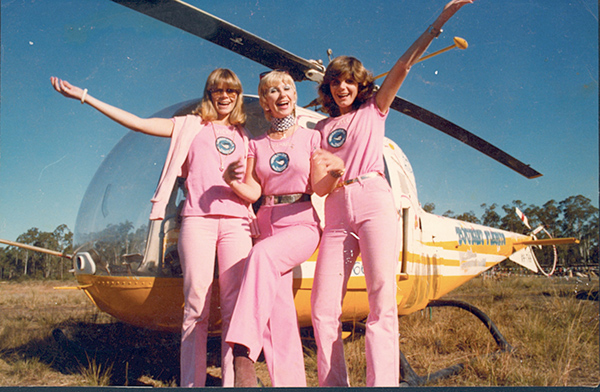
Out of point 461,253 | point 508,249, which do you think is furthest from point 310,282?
point 508,249

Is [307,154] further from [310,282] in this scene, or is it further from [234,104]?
[310,282]

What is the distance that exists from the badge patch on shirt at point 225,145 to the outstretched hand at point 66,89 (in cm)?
70

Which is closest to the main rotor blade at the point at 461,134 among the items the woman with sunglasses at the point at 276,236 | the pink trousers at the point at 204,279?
the woman with sunglasses at the point at 276,236

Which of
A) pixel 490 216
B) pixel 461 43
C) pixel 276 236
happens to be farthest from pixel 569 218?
pixel 276 236

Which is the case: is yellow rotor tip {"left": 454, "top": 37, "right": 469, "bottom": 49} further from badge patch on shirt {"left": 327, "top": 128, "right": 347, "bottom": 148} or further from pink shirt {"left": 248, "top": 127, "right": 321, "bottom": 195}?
pink shirt {"left": 248, "top": 127, "right": 321, "bottom": 195}

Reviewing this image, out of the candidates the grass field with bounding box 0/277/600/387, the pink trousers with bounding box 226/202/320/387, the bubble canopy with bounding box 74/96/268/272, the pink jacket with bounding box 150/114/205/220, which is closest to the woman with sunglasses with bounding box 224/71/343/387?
the pink trousers with bounding box 226/202/320/387

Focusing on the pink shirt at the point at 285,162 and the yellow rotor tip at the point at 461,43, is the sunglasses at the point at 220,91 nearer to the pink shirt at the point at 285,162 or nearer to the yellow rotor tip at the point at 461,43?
the pink shirt at the point at 285,162

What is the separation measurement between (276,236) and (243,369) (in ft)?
1.98

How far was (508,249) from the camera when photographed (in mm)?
4500

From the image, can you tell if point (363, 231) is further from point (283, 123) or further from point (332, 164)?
point (283, 123)

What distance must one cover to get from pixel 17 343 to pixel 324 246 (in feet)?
9.10

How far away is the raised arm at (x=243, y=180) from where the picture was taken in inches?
70.2

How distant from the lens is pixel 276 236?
5.88ft

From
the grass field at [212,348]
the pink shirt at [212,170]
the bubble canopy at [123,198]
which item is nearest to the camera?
the pink shirt at [212,170]
